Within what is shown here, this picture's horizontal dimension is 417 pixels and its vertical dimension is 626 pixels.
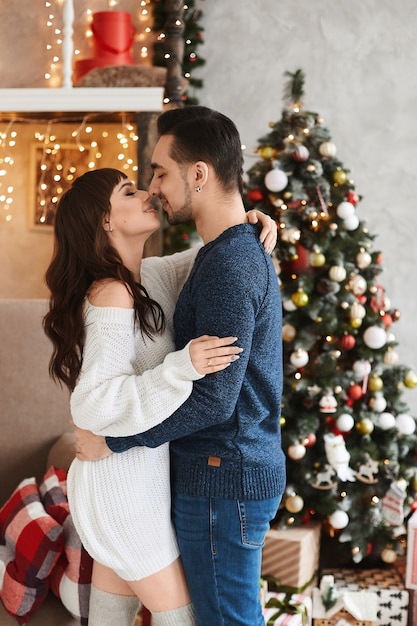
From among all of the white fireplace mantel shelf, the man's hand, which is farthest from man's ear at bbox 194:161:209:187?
the white fireplace mantel shelf

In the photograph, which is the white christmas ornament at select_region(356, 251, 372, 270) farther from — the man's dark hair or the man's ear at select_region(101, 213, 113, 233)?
the man's ear at select_region(101, 213, 113, 233)

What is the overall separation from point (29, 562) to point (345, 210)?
1.82 metres

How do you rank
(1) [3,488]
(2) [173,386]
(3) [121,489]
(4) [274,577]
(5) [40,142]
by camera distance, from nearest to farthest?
(2) [173,386] < (3) [121,489] < (1) [3,488] < (4) [274,577] < (5) [40,142]

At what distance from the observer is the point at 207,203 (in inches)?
68.0

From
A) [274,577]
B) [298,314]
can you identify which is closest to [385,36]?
[298,314]

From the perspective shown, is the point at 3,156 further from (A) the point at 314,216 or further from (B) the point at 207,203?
(B) the point at 207,203

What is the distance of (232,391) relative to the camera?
1569mm

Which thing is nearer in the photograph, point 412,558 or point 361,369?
point 412,558

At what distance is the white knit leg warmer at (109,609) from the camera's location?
178 centimetres

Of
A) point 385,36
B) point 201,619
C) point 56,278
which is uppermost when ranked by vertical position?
point 385,36

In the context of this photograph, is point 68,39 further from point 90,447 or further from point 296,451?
point 90,447

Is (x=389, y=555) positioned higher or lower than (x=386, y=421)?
lower

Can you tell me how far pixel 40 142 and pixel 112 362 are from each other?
2.91 metres

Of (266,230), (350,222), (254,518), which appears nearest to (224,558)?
(254,518)
